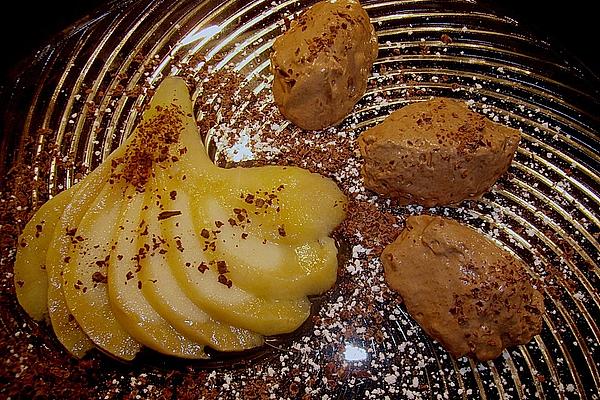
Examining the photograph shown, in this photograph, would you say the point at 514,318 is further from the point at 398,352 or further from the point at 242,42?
the point at 242,42

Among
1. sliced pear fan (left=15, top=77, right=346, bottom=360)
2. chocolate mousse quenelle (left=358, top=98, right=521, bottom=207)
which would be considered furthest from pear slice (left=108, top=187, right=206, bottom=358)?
chocolate mousse quenelle (left=358, top=98, right=521, bottom=207)

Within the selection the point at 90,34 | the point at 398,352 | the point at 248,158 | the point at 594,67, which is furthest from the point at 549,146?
the point at 90,34

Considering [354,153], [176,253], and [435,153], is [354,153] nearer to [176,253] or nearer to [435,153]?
[435,153]

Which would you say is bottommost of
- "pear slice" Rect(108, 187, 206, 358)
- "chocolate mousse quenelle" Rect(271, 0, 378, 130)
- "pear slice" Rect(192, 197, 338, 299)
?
"pear slice" Rect(108, 187, 206, 358)

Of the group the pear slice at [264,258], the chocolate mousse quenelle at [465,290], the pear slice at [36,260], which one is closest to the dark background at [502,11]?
the pear slice at [36,260]

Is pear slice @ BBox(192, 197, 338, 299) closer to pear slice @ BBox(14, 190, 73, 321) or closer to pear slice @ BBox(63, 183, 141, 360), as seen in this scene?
pear slice @ BBox(63, 183, 141, 360)
